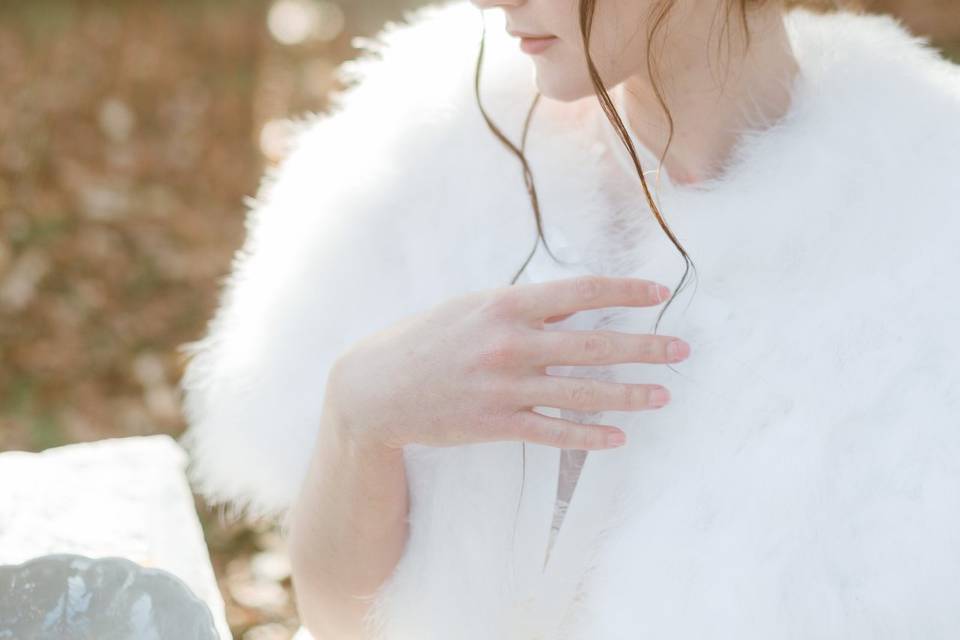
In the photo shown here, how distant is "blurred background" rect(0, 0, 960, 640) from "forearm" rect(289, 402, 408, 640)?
1.29m

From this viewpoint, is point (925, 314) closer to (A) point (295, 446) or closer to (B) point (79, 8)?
(A) point (295, 446)

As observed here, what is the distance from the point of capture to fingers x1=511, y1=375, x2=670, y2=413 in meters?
0.94

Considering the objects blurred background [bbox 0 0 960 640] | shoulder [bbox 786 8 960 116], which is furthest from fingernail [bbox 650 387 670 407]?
blurred background [bbox 0 0 960 640]

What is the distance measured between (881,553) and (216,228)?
2928 millimetres

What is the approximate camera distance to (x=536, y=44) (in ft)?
3.38

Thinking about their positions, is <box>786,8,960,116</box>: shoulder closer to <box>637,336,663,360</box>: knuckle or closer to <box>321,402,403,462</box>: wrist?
<box>637,336,663,360</box>: knuckle

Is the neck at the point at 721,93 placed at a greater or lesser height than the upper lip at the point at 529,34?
lesser

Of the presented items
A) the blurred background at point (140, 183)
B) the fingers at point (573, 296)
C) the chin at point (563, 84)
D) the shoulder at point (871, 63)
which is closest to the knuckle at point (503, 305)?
the fingers at point (573, 296)

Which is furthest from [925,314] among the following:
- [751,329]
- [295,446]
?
[295,446]

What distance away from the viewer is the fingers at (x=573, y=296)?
36.7 inches

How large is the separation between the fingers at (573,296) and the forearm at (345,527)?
0.64 ft

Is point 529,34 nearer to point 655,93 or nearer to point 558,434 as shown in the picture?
point 655,93

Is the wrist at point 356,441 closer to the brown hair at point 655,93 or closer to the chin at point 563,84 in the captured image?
the brown hair at point 655,93

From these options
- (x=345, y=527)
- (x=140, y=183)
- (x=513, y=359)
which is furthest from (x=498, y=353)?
(x=140, y=183)
